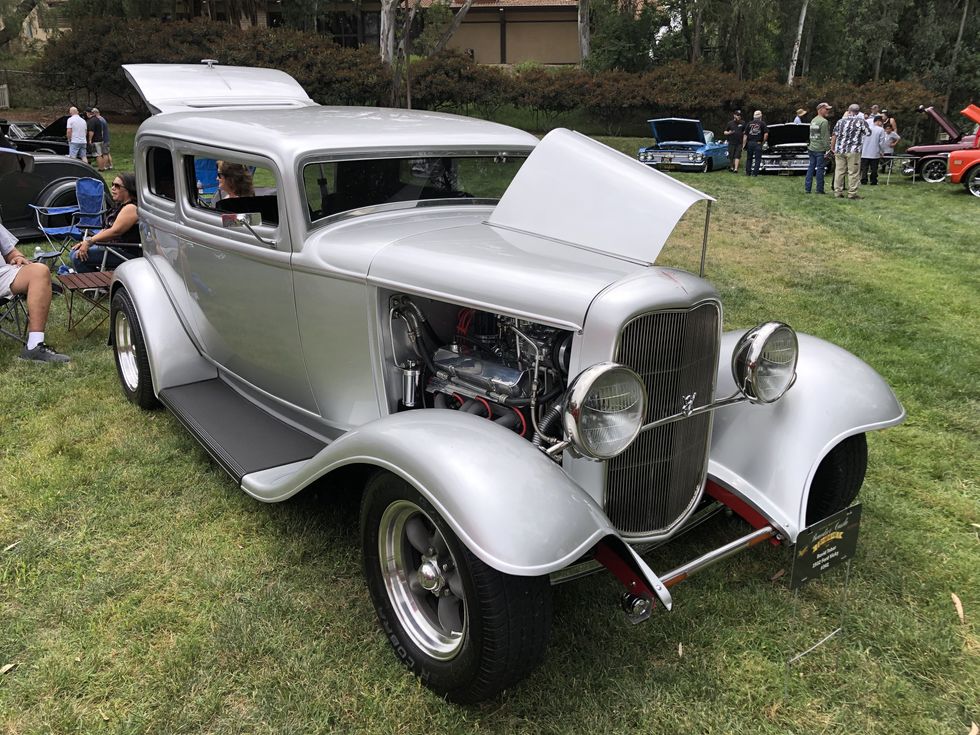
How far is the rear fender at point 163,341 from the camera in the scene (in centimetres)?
428

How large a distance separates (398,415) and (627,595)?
101 cm

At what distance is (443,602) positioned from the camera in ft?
8.50

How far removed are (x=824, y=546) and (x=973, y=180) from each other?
15.8 m

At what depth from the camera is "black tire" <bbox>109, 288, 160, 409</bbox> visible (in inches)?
178

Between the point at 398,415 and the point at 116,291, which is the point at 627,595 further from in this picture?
the point at 116,291

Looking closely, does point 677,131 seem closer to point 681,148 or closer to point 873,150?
point 681,148

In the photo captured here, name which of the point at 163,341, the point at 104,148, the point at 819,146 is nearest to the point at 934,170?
the point at 819,146

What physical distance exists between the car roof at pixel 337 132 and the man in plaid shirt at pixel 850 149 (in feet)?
40.1

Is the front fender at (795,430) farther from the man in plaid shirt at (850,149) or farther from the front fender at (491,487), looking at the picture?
the man in plaid shirt at (850,149)

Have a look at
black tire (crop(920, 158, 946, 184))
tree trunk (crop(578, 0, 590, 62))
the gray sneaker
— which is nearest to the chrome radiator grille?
the gray sneaker

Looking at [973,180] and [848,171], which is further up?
[848,171]

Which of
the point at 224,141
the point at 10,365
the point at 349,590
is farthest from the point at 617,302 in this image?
the point at 10,365

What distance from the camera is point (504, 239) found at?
121 inches

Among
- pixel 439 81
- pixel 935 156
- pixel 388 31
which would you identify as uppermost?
pixel 388 31
